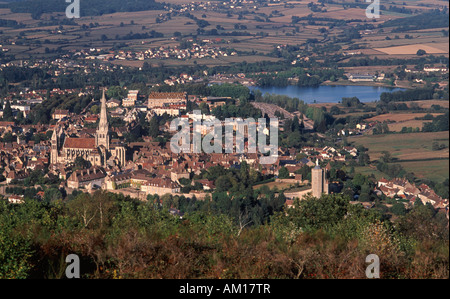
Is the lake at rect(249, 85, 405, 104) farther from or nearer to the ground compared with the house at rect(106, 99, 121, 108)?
nearer to the ground

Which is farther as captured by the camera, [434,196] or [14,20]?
[14,20]

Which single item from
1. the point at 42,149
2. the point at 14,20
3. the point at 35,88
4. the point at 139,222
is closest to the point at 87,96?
the point at 35,88

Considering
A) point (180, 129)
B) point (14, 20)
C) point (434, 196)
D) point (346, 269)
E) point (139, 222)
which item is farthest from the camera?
point (14, 20)

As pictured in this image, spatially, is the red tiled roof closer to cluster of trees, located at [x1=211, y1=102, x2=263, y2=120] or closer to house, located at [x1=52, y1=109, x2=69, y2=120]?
house, located at [x1=52, y1=109, x2=69, y2=120]

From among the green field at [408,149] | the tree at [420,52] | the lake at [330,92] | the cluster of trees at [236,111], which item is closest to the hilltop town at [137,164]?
the green field at [408,149]

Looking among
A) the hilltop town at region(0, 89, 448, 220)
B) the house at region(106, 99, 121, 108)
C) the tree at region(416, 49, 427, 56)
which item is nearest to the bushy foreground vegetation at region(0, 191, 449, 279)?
the hilltop town at region(0, 89, 448, 220)

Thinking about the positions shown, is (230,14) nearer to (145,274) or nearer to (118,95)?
(118,95)

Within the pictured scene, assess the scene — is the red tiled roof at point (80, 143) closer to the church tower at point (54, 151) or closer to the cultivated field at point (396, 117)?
the church tower at point (54, 151)
